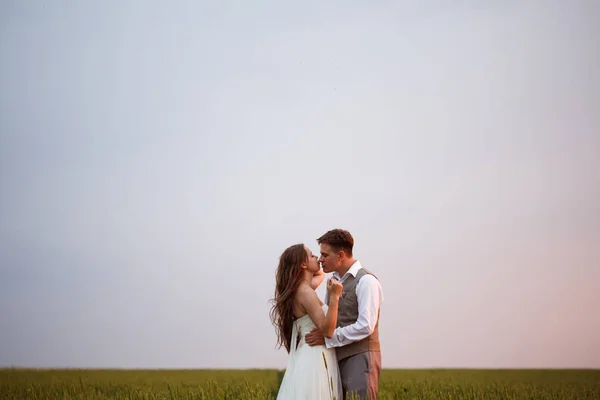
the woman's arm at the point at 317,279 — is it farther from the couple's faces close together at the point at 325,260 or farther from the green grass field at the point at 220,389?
the green grass field at the point at 220,389

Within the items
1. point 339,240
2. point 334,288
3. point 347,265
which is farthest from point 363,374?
point 339,240

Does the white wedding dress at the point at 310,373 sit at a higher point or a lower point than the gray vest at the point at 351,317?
lower

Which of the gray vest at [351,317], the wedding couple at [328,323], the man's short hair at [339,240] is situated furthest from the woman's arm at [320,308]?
the man's short hair at [339,240]

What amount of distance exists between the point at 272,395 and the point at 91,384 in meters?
3.63

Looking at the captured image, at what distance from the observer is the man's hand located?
21.4 feet

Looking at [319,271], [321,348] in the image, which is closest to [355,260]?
[319,271]

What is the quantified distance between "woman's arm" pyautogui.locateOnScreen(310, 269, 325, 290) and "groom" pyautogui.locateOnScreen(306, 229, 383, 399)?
0.12 metres

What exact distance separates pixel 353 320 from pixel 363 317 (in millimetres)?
217

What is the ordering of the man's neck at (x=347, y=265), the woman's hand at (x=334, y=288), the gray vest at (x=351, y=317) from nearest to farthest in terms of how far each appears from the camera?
the woman's hand at (x=334, y=288) < the gray vest at (x=351, y=317) < the man's neck at (x=347, y=265)

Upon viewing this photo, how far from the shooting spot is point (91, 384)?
447 inches

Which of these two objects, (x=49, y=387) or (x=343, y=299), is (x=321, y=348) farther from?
(x=49, y=387)

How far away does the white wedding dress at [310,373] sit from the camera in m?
6.56

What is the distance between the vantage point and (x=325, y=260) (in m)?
6.64

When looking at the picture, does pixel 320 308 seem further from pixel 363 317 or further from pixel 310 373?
pixel 310 373
